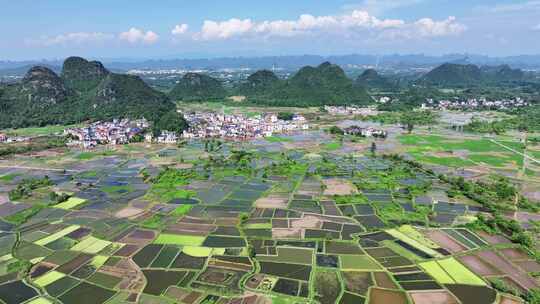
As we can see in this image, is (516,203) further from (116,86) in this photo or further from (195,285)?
(116,86)

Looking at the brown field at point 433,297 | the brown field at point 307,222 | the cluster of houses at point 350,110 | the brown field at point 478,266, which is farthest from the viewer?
the cluster of houses at point 350,110

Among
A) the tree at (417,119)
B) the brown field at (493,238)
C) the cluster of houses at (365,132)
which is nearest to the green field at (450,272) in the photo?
the brown field at (493,238)

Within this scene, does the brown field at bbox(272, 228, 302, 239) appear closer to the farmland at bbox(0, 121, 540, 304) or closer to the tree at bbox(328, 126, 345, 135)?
the farmland at bbox(0, 121, 540, 304)

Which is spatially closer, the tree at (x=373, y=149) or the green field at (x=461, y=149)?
the green field at (x=461, y=149)

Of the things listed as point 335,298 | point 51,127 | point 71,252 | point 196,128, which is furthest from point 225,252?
point 51,127

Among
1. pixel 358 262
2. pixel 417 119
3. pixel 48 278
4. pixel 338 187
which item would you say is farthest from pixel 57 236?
pixel 417 119

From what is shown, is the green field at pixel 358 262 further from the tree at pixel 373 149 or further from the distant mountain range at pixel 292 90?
the distant mountain range at pixel 292 90

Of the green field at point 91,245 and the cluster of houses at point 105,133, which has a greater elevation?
the cluster of houses at point 105,133
